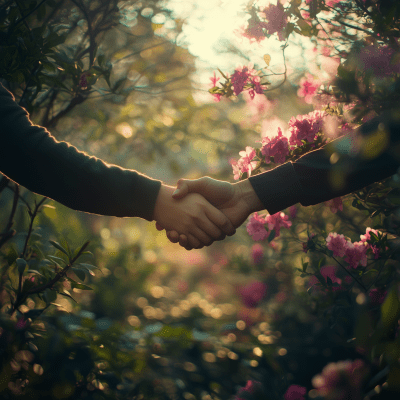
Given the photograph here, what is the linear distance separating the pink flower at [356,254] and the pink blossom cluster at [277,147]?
0.49 meters

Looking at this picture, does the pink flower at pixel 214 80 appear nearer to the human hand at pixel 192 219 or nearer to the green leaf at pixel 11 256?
the human hand at pixel 192 219

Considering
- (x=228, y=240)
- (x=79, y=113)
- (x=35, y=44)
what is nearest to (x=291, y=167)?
(x=35, y=44)

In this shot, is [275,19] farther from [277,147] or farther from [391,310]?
[391,310]

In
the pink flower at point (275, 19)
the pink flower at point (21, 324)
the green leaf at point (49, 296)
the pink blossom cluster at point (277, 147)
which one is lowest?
the pink flower at point (21, 324)

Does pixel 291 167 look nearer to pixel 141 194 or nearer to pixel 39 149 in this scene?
pixel 141 194

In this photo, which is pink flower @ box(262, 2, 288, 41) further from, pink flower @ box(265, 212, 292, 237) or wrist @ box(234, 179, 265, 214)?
pink flower @ box(265, 212, 292, 237)

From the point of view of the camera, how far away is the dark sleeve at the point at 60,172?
1.06m

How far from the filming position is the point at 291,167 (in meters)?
1.21

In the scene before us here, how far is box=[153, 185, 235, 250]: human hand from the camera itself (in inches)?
52.0

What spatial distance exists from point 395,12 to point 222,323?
109 inches

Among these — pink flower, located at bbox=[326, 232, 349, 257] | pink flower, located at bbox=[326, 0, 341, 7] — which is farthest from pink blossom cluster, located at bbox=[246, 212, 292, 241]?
pink flower, located at bbox=[326, 0, 341, 7]

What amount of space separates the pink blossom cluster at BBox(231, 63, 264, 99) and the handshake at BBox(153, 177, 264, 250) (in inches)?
21.2

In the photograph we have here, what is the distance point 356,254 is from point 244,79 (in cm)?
101

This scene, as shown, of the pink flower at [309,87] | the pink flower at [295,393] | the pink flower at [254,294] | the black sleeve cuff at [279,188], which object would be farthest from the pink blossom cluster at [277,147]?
the pink flower at [254,294]
